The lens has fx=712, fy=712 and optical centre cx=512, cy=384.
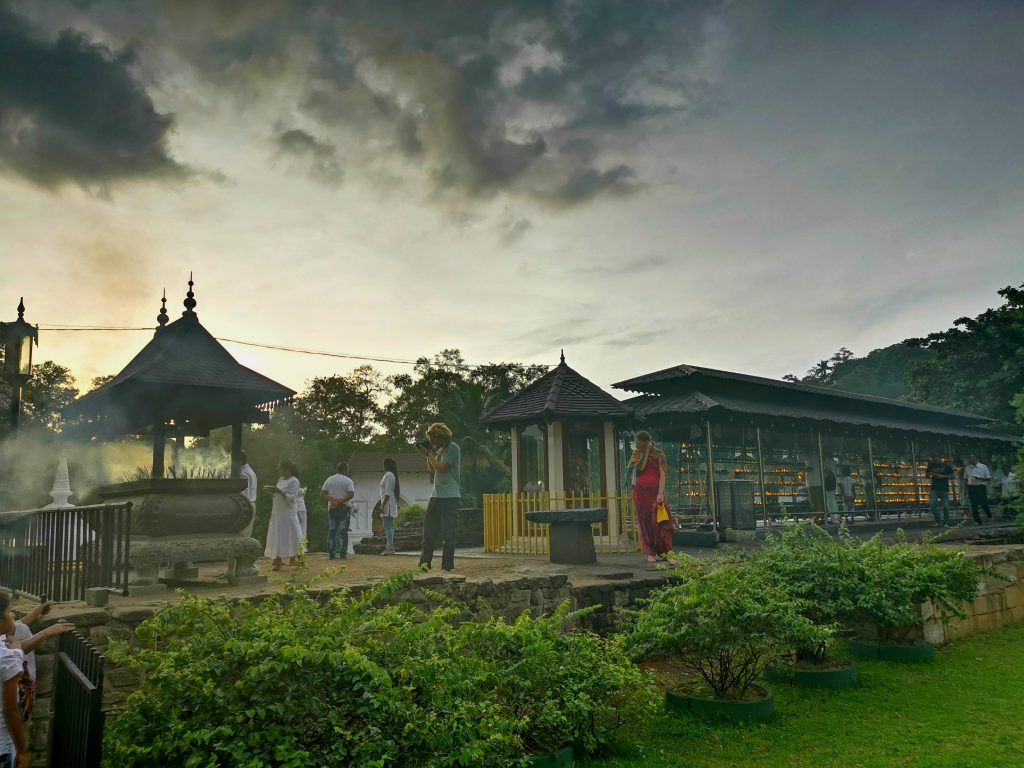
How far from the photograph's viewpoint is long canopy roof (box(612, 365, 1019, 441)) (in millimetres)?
16359

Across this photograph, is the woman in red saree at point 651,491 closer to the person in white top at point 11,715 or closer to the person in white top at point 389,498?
the person in white top at point 389,498

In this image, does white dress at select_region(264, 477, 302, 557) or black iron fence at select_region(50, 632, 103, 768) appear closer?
black iron fence at select_region(50, 632, 103, 768)

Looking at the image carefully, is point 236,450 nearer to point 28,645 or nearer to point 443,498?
point 443,498

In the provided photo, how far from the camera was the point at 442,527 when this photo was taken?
349 inches

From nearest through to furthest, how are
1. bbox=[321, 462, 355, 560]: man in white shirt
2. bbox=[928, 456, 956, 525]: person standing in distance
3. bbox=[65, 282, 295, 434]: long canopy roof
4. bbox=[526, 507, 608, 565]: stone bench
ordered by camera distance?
bbox=[65, 282, 295, 434]: long canopy roof → bbox=[526, 507, 608, 565]: stone bench → bbox=[321, 462, 355, 560]: man in white shirt → bbox=[928, 456, 956, 525]: person standing in distance

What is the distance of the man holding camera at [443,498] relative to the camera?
8.61 m

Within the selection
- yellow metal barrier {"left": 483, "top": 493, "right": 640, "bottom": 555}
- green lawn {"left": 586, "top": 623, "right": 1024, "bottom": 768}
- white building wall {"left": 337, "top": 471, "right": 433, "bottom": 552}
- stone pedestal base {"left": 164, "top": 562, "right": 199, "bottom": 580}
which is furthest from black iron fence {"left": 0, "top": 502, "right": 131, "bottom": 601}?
white building wall {"left": 337, "top": 471, "right": 433, "bottom": 552}

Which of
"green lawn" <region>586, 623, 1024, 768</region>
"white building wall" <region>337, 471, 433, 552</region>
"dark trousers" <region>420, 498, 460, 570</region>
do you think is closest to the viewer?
"green lawn" <region>586, 623, 1024, 768</region>

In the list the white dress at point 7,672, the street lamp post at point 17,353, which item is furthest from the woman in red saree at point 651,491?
the street lamp post at point 17,353

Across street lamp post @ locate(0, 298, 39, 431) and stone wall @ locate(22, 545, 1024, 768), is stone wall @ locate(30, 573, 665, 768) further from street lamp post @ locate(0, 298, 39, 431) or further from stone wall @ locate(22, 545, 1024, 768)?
street lamp post @ locate(0, 298, 39, 431)

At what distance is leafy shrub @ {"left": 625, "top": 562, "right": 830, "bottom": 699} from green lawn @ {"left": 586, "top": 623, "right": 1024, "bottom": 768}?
0.49 metres

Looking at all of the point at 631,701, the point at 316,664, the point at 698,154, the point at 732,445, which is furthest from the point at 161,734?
the point at 732,445

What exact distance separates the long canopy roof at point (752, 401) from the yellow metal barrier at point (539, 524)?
2.43 m

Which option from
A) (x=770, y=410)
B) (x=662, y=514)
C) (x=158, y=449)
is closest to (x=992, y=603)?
(x=662, y=514)
